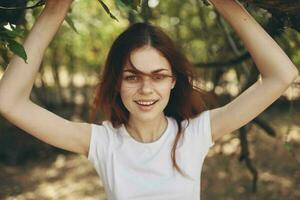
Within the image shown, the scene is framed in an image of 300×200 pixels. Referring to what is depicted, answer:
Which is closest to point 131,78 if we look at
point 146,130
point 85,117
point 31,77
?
point 146,130

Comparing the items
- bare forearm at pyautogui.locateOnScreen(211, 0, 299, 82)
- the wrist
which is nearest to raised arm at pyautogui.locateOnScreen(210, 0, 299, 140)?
bare forearm at pyautogui.locateOnScreen(211, 0, 299, 82)

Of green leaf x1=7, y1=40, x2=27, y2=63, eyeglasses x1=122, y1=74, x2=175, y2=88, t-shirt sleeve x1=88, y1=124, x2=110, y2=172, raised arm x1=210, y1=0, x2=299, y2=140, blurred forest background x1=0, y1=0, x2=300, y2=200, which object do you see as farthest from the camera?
blurred forest background x1=0, y1=0, x2=300, y2=200

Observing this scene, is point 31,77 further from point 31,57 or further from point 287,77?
point 287,77

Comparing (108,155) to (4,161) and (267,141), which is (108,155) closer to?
(4,161)

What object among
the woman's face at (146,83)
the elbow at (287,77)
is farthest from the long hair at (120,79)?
the elbow at (287,77)

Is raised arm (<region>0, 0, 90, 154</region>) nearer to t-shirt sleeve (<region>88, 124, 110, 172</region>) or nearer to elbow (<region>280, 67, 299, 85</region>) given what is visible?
t-shirt sleeve (<region>88, 124, 110, 172</region>)

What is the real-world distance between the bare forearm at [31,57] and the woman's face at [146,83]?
32 centimetres

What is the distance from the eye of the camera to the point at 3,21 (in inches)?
71.5

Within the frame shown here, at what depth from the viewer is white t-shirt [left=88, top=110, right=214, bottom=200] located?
2.05 metres

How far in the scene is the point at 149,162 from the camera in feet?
6.84

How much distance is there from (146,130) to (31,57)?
0.55m

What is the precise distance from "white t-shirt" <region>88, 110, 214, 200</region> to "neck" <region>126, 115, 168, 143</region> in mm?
26

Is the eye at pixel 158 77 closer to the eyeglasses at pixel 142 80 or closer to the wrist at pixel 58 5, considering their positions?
the eyeglasses at pixel 142 80

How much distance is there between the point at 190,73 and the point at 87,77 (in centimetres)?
593
